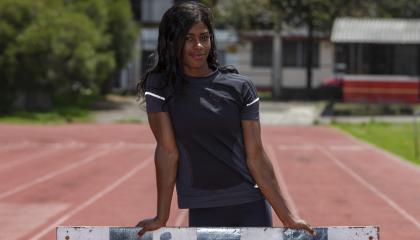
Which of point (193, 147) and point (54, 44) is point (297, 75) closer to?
point (54, 44)

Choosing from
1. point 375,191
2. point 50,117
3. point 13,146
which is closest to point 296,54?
point 50,117

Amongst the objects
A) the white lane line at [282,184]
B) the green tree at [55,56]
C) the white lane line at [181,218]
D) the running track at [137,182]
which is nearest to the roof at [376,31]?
the running track at [137,182]

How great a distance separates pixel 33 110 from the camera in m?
27.3

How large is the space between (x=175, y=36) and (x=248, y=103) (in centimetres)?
39

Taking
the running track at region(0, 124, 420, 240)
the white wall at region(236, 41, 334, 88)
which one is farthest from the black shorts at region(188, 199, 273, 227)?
the white wall at region(236, 41, 334, 88)

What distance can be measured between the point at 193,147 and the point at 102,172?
10.5 metres

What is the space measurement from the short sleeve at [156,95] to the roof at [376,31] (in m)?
25.7

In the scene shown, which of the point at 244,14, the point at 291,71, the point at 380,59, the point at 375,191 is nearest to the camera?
the point at 375,191

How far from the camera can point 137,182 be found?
12.2m

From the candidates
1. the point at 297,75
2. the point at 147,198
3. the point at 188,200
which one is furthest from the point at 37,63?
the point at 188,200

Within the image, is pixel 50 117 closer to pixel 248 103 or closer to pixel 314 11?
pixel 314 11

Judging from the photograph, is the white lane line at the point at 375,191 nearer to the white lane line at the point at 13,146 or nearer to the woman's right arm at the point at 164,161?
the woman's right arm at the point at 164,161

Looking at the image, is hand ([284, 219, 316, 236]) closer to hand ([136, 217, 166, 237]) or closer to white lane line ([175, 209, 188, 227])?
hand ([136, 217, 166, 237])

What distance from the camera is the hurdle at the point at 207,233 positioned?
2.97 metres
